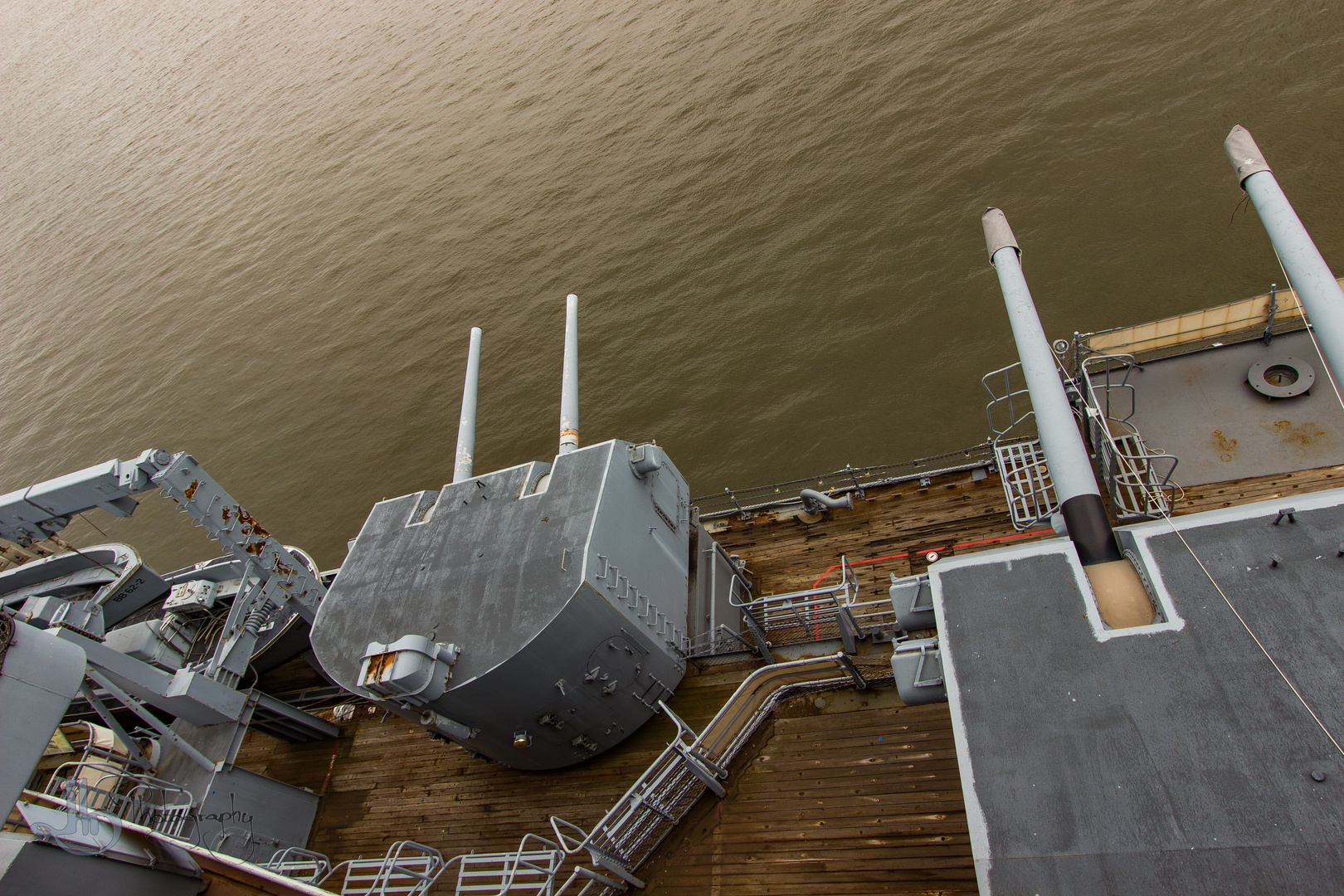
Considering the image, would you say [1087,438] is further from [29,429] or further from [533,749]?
[29,429]

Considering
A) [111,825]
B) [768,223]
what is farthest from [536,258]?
[111,825]

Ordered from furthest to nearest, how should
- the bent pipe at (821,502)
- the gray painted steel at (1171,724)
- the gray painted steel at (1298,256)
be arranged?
the bent pipe at (821,502), the gray painted steel at (1298,256), the gray painted steel at (1171,724)

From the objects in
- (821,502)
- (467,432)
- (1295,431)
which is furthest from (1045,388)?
(467,432)

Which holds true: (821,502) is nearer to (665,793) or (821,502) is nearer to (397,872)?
(665,793)

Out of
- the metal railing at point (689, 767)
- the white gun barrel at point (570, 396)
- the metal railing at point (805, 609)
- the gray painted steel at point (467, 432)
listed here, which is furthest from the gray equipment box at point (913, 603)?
the gray painted steel at point (467, 432)

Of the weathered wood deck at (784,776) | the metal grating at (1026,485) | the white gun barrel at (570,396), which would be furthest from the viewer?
the white gun barrel at (570,396)

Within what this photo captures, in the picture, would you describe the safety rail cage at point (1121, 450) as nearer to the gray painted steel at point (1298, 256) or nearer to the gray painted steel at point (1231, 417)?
the gray painted steel at point (1231, 417)
